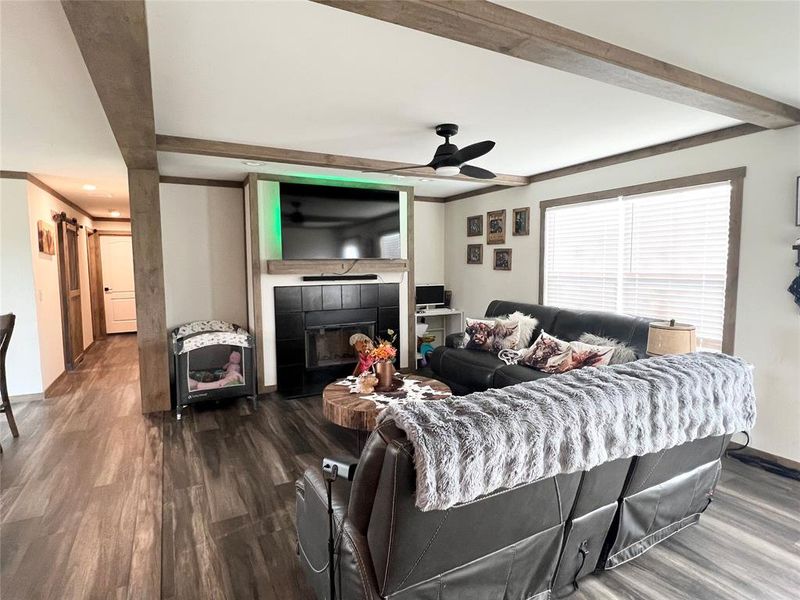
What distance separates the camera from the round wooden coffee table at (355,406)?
297cm

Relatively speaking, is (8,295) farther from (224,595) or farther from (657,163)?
(657,163)

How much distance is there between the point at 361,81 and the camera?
2.40 meters

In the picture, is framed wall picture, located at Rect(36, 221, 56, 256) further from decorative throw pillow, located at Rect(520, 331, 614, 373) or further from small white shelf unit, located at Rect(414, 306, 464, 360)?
decorative throw pillow, located at Rect(520, 331, 614, 373)

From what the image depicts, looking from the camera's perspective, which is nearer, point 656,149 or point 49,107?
point 49,107

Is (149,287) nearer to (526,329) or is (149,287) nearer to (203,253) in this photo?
(203,253)

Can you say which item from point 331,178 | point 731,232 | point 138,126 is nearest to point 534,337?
point 731,232

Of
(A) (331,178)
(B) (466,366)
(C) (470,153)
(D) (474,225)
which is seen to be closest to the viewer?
(C) (470,153)

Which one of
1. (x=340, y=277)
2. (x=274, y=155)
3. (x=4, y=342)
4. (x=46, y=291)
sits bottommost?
(x=4, y=342)

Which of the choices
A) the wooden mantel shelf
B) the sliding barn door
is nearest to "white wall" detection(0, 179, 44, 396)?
the sliding barn door

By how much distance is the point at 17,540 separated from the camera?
2303 millimetres

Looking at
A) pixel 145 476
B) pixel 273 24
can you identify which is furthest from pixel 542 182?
pixel 145 476

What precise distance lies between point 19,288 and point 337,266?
3297 millimetres

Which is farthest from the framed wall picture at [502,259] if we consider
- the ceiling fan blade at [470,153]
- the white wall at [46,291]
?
the white wall at [46,291]

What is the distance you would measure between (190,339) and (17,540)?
2.04 meters
